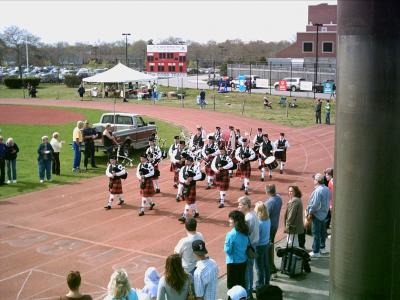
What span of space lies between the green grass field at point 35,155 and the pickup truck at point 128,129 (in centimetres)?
64

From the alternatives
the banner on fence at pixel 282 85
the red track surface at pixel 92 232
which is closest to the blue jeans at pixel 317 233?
the red track surface at pixel 92 232

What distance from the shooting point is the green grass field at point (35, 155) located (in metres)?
18.1

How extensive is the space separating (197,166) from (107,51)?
124130 mm

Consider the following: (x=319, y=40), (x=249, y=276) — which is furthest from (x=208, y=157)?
(x=319, y=40)

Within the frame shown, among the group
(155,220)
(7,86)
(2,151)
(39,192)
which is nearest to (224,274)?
(155,220)

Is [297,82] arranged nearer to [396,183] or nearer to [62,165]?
[62,165]

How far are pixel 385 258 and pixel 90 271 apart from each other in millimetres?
6634

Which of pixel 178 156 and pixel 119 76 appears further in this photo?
pixel 119 76

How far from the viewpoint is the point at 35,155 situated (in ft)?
76.3

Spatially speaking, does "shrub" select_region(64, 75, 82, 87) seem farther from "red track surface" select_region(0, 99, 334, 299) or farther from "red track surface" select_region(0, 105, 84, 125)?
"red track surface" select_region(0, 99, 334, 299)

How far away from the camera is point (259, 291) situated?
5273mm

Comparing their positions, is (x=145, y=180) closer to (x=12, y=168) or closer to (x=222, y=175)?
(x=222, y=175)

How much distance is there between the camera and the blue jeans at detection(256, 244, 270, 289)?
931 cm

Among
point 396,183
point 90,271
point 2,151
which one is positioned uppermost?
point 396,183
